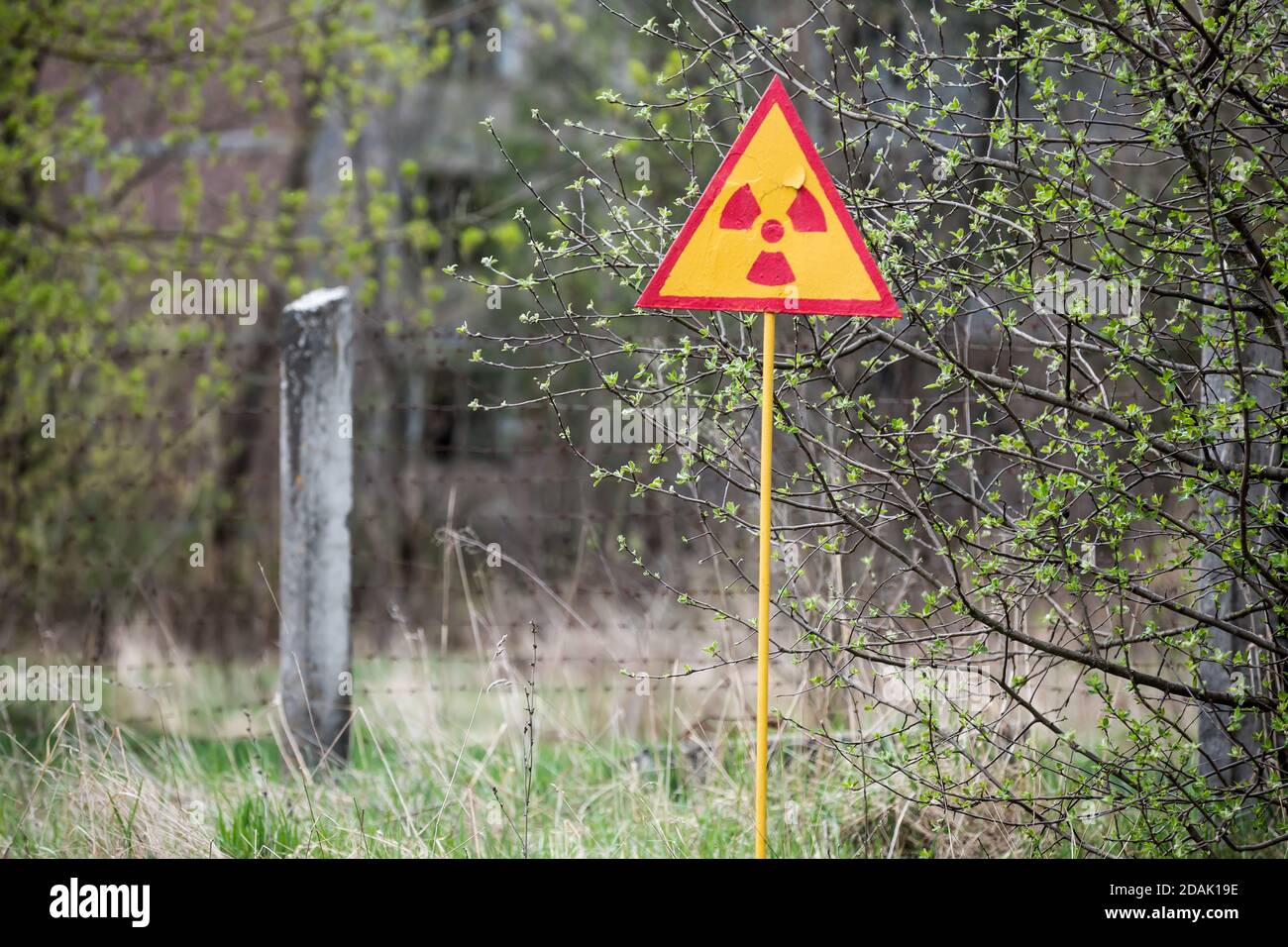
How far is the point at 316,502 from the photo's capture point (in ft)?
17.9

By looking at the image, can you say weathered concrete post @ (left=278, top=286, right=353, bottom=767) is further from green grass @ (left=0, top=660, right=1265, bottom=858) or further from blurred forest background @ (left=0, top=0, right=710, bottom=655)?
green grass @ (left=0, top=660, right=1265, bottom=858)

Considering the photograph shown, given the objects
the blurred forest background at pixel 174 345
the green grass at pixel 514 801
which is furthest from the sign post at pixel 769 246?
the blurred forest background at pixel 174 345

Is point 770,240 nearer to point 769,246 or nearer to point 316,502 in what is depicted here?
point 769,246

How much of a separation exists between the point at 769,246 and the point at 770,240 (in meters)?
0.02

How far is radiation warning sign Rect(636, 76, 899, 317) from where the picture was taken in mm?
3305

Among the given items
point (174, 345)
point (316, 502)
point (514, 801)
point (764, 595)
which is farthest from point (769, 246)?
point (174, 345)

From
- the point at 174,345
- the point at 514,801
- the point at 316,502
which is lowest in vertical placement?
the point at 514,801

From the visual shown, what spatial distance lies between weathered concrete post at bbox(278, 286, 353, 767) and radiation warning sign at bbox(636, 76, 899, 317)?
8.28 feet

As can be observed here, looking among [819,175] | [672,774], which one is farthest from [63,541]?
[819,175]

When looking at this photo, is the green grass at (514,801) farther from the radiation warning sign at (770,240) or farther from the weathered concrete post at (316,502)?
the radiation warning sign at (770,240)

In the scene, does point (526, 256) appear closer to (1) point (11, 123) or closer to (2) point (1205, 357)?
(1) point (11, 123)

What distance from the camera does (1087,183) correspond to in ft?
11.3

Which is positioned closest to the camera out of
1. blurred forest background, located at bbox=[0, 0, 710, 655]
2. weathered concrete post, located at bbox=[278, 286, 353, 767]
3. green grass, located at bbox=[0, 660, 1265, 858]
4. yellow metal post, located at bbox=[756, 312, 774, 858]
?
yellow metal post, located at bbox=[756, 312, 774, 858]

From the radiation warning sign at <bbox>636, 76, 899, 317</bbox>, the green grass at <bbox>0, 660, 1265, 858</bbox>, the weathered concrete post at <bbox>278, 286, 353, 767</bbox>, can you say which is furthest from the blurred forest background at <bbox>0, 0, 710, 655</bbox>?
the radiation warning sign at <bbox>636, 76, 899, 317</bbox>
